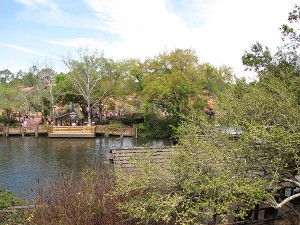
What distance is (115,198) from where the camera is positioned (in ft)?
26.9

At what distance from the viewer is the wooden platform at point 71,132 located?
3434cm

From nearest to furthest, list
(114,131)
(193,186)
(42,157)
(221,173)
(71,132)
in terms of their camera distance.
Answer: (193,186) < (221,173) < (42,157) < (71,132) < (114,131)

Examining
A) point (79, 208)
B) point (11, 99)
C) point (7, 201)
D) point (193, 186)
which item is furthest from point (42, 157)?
point (193, 186)

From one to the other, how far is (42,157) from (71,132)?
10508 millimetres

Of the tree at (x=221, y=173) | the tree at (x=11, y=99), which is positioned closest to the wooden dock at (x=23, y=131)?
the tree at (x=11, y=99)

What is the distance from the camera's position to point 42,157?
79.2 ft

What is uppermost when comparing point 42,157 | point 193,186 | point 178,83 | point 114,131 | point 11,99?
point 178,83

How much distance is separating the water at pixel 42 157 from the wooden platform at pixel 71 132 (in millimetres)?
815

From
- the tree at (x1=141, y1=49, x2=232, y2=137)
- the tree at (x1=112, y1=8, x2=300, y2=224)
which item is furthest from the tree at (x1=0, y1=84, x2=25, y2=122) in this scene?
the tree at (x1=112, y1=8, x2=300, y2=224)

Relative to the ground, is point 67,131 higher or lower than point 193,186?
higher

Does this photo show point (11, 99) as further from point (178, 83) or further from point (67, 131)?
point (178, 83)

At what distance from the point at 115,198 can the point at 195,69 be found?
86.1ft

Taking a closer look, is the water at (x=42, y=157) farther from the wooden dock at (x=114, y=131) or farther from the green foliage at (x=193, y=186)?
the green foliage at (x=193, y=186)

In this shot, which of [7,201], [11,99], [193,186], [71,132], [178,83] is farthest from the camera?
[11,99]
